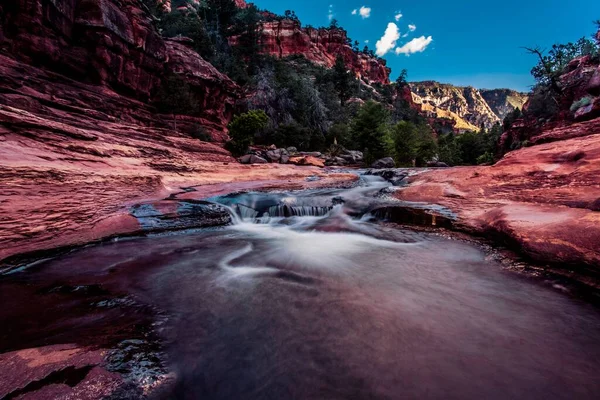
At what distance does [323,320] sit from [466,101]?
19331cm

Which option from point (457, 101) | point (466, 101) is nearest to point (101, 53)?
point (457, 101)

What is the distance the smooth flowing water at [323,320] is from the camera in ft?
6.27

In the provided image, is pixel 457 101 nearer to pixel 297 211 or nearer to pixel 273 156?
pixel 273 156

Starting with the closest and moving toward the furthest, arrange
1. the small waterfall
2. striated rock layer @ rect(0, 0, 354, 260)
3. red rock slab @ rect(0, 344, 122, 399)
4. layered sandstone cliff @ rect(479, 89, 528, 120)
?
red rock slab @ rect(0, 344, 122, 399) → striated rock layer @ rect(0, 0, 354, 260) → the small waterfall → layered sandstone cliff @ rect(479, 89, 528, 120)

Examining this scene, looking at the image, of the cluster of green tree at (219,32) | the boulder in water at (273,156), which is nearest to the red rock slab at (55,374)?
the boulder in water at (273,156)

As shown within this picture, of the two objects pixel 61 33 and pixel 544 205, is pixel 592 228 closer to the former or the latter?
pixel 544 205

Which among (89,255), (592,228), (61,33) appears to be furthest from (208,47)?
(592,228)

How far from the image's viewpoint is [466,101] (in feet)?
513

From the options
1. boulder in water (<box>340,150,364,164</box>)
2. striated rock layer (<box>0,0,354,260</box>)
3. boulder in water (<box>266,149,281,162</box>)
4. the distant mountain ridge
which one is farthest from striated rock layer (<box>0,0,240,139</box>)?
the distant mountain ridge

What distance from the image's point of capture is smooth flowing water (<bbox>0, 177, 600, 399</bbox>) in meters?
1.91

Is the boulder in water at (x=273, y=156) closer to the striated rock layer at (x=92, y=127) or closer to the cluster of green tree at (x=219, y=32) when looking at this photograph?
the striated rock layer at (x=92, y=127)

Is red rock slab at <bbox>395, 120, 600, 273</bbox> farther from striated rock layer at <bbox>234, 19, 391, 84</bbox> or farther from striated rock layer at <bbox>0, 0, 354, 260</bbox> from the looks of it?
striated rock layer at <bbox>234, 19, 391, 84</bbox>

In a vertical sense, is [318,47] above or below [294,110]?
above

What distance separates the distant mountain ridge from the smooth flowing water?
15501cm
